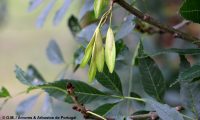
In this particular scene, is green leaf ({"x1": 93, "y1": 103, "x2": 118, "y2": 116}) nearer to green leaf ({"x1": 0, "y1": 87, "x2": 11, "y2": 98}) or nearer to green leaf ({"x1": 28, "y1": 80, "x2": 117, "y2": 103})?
green leaf ({"x1": 28, "y1": 80, "x2": 117, "y2": 103})

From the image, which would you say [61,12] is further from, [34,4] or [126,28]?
[126,28]

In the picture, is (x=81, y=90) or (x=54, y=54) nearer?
(x=81, y=90)

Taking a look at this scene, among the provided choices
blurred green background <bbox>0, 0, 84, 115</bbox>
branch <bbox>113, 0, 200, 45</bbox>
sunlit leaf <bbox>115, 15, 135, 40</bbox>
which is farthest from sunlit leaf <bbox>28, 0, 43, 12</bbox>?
blurred green background <bbox>0, 0, 84, 115</bbox>

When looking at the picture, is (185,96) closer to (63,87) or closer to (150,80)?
(150,80)

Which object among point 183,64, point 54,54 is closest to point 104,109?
point 183,64

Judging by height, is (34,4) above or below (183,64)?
above

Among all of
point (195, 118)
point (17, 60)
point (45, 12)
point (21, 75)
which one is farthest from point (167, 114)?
point (17, 60)
